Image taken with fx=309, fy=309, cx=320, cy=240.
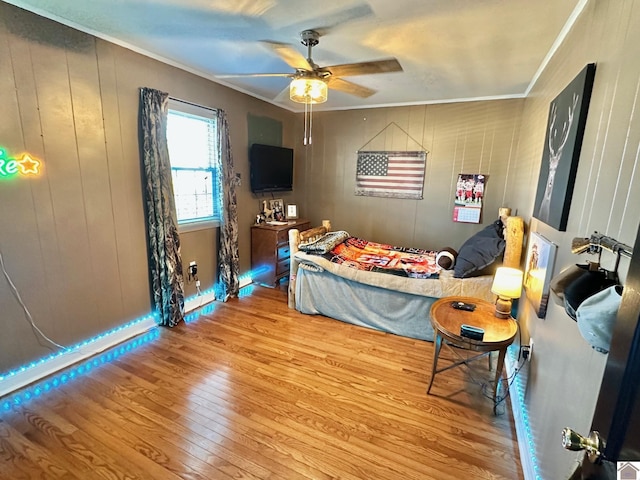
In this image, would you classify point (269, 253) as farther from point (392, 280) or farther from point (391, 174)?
point (391, 174)

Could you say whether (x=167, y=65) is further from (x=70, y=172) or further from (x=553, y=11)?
(x=553, y=11)

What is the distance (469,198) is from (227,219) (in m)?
3.09

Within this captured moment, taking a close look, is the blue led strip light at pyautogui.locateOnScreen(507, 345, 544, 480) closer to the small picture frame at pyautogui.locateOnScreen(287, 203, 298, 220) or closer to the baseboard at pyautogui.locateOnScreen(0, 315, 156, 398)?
the baseboard at pyautogui.locateOnScreen(0, 315, 156, 398)

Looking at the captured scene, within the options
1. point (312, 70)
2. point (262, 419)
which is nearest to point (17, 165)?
point (312, 70)

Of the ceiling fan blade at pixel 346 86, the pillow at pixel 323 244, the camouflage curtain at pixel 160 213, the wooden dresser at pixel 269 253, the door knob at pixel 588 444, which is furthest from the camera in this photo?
the wooden dresser at pixel 269 253

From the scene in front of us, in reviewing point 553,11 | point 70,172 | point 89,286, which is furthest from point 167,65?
point 553,11

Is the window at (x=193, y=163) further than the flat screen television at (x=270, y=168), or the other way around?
the flat screen television at (x=270, y=168)

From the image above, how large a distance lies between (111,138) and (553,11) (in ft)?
10.8

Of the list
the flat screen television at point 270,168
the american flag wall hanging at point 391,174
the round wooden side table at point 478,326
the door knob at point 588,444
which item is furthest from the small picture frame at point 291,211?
the door knob at point 588,444

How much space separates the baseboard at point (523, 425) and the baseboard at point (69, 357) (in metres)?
3.14

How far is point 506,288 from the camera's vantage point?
215 centimetres

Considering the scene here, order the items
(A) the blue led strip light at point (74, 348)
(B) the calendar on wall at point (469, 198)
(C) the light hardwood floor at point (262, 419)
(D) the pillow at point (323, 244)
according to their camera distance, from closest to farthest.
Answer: (C) the light hardwood floor at point (262, 419)
(A) the blue led strip light at point (74, 348)
(D) the pillow at point (323, 244)
(B) the calendar on wall at point (469, 198)

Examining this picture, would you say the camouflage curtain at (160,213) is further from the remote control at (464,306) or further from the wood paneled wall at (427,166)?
the remote control at (464,306)

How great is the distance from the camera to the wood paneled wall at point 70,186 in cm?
209
